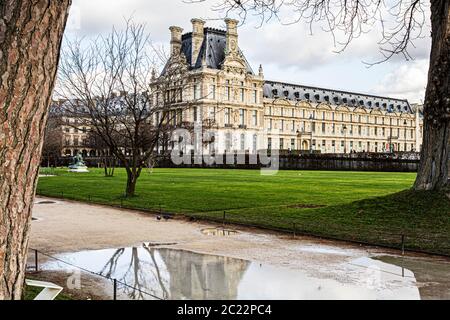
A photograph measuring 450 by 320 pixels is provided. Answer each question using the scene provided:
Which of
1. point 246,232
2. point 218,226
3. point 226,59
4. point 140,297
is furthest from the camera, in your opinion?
point 226,59

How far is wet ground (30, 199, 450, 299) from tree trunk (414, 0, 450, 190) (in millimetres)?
3823

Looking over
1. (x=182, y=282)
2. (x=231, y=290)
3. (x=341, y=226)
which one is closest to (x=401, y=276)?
(x=231, y=290)

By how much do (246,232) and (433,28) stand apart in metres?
6.80

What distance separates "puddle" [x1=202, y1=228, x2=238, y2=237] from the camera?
11914 millimetres

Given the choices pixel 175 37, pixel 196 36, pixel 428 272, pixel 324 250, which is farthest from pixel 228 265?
pixel 196 36

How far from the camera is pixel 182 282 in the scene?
7.26 meters

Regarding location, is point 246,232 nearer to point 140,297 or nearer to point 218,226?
point 218,226

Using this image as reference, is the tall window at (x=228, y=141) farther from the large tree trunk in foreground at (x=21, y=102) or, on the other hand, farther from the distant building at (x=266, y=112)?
the large tree trunk in foreground at (x=21, y=102)

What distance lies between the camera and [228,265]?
8414 mm

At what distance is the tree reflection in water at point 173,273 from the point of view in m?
6.68

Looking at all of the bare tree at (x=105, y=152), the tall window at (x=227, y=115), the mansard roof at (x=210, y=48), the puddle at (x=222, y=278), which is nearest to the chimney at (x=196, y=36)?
the mansard roof at (x=210, y=48)

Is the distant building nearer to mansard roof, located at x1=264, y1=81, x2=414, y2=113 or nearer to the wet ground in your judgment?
mansard roof, located at x1=264, y1=81, x2=414, y2=113

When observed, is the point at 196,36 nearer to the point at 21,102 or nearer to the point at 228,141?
the point at 228,141

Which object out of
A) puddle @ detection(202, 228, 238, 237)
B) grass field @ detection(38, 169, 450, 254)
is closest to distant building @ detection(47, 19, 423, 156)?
grass field @ detection(38, 169, 450, 254)
